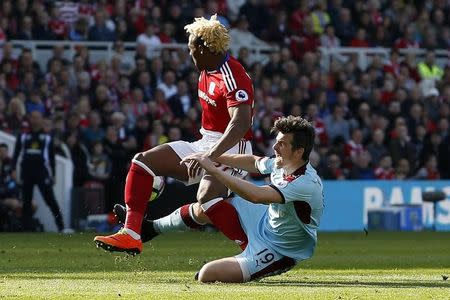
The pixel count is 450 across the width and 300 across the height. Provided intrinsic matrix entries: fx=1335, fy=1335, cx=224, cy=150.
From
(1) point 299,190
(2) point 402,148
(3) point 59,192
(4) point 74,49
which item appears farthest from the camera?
(2) point 402,148

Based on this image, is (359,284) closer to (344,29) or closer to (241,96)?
(241,96)

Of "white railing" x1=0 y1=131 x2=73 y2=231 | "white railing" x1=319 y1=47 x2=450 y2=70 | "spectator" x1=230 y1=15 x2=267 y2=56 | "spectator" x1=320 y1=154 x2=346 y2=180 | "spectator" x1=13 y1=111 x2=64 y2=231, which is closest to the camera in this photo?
"spectator" x1=13 y1=111 x2=64 y2=231

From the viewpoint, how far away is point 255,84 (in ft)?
78.5

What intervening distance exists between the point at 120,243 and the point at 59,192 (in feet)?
32.7

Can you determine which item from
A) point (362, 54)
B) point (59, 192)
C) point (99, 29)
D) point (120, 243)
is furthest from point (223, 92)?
point (362, 54)

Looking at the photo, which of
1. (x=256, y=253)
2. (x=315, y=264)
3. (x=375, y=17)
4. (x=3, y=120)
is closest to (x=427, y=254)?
(x=315, y=264)

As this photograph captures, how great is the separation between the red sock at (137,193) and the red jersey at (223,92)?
70 centimetres

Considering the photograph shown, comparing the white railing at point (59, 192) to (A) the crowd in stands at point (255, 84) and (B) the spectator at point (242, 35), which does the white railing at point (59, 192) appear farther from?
(B) the spectator at point (242, 35)

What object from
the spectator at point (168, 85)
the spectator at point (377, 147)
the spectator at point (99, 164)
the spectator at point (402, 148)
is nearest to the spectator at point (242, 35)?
the spectator at point (168, 85)

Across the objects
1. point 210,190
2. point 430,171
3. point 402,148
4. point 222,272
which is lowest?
point 430,171

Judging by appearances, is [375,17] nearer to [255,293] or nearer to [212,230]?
[212,230]

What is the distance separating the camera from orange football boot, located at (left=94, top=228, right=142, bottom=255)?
10.8m

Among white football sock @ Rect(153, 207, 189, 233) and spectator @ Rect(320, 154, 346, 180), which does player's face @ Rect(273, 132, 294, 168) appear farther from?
spectator @ Rect(320, 154, 346, 180)

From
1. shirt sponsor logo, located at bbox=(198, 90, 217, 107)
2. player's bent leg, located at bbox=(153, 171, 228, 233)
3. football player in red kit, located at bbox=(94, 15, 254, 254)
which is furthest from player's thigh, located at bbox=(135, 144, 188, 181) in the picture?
shirt sponsor logo, located at bbox=(198, 90, 217, 107)
